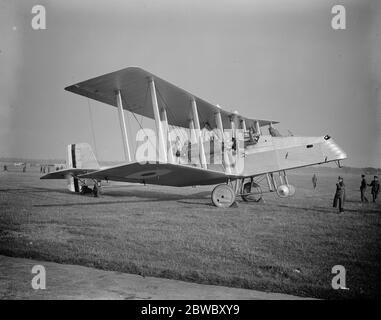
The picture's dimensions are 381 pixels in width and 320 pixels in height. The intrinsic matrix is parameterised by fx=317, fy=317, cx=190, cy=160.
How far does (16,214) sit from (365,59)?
8.41 meters

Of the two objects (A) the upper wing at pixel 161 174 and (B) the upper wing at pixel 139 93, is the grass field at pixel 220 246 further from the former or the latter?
(B) the upper wing at pixel 139 93

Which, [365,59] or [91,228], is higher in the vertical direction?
[365,59]

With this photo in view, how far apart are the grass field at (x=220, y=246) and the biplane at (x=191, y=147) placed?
4.34ft

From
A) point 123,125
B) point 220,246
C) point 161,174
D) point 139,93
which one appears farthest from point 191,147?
point 220,246

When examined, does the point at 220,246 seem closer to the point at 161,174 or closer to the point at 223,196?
the point at 161,174

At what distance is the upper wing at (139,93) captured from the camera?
24.8 ft

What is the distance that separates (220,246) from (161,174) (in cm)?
434

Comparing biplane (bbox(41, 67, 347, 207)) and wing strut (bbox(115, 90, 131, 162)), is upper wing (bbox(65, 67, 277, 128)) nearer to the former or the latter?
→ biplane (bbox(41, 67, 347, 207))

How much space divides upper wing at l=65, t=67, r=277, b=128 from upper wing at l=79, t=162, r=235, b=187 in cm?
209

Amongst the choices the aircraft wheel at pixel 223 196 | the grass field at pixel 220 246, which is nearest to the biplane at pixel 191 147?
the aircraft wheel at pixel 223 196

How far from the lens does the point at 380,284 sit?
3498mm
